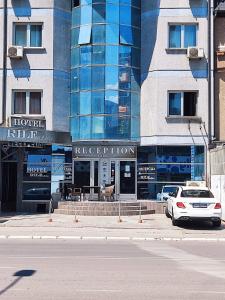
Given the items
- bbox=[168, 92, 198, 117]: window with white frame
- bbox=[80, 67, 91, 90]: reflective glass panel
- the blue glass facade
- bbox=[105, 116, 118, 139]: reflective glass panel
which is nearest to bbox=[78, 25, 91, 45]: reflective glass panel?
the blue glass facade

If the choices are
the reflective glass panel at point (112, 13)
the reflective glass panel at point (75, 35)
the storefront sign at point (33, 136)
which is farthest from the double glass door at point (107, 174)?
the reflective glass panel at point (112, 13)

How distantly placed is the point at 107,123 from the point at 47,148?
3344 millimetres

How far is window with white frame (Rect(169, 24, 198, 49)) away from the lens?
→ 29.4 metres

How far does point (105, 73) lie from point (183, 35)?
456cm

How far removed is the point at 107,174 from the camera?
96.8 feet

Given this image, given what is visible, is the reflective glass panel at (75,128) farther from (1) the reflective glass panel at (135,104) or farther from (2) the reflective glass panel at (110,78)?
(1) the reflective glass panel at (135,104)

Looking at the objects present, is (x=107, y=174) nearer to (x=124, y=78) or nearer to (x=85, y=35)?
(x=124, y=78)

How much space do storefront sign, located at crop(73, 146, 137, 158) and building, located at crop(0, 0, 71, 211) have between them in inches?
36.5

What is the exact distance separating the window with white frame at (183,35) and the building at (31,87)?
19.0 feet

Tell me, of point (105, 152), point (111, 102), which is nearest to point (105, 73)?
point (111, 102)

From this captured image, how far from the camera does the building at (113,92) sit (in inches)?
1131

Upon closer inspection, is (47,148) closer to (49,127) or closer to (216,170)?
(49,127)

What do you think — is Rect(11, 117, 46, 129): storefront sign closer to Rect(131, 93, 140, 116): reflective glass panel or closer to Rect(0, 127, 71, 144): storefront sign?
Rect(0, 127, 71, 144): storefront sign

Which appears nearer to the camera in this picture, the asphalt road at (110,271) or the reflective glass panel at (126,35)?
the asphalt road at (110,271)
